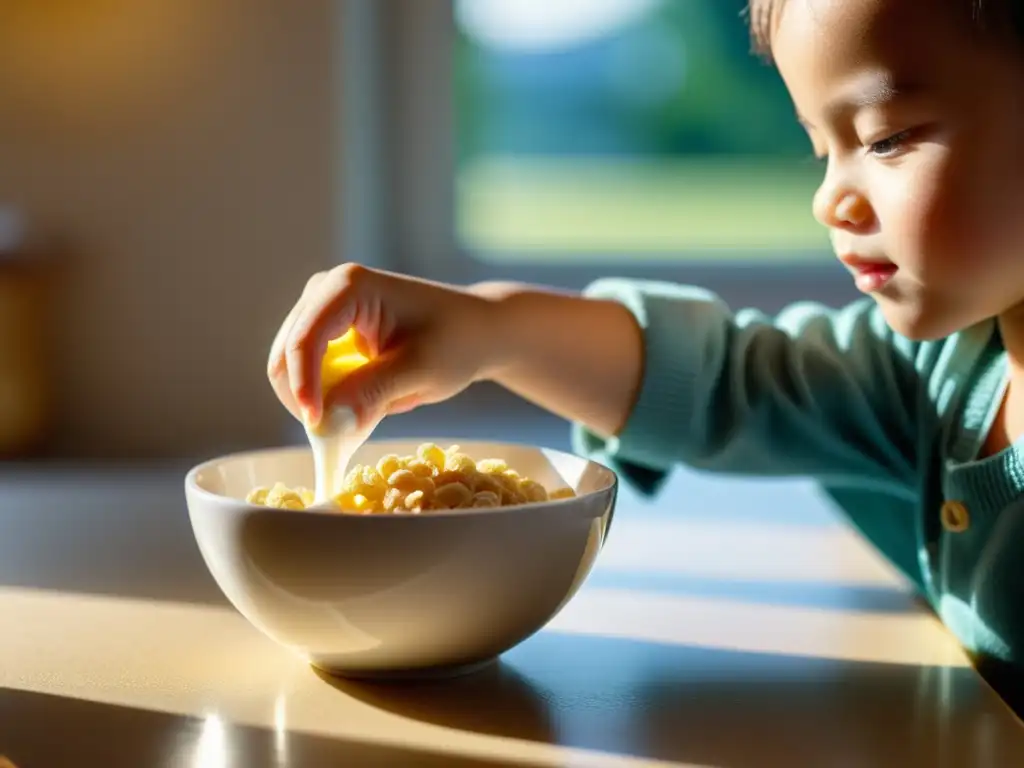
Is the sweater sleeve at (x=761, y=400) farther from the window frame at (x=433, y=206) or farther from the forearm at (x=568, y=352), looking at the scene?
the window frame at (x=433, y=206)

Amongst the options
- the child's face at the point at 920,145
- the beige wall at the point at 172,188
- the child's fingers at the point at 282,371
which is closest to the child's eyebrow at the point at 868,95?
the child's face at the point at 920,145

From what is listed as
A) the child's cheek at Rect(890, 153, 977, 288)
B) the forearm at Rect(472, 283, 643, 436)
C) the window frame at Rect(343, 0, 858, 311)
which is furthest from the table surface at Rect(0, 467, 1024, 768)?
the window frame at Rect(343, 0, 858, 311)

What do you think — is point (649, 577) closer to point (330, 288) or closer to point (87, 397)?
point (330, 288)

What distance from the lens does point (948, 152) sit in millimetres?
702

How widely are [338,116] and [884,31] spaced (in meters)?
0.78

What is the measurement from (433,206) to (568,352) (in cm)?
79

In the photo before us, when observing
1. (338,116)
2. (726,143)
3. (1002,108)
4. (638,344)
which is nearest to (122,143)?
(338,116)

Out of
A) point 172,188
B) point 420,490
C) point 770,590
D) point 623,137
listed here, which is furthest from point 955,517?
point 623,137

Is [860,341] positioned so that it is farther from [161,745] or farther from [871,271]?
[161,745]

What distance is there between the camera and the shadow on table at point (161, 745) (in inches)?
21.7

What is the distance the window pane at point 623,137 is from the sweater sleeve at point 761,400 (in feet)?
2.45

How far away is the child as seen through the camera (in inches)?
27.6

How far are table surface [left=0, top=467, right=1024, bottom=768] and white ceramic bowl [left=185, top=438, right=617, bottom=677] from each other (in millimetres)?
30

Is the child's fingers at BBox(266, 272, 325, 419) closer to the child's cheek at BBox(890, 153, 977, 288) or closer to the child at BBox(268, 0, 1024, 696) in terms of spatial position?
the child at BBox(268, 0, 1024, 696)
